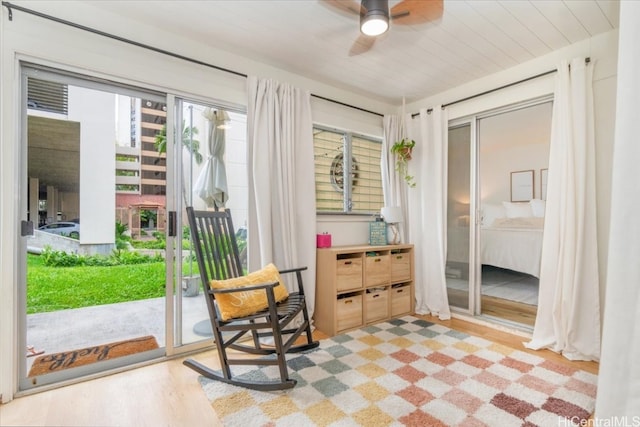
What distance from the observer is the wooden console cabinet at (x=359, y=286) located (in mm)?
2842

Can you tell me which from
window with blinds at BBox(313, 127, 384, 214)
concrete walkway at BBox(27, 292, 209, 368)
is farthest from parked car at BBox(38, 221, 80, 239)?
window with blinds at BBox(313, 127, 384, 214)

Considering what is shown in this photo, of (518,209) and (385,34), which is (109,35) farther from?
(518,209)

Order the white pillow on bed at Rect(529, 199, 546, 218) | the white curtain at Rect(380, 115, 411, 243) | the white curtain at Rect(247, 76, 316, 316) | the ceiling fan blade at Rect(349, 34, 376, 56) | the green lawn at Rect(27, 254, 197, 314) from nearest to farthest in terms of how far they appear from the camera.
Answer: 1. the green lawn at Rect(27, 254, 197, 314)
2. the ceiling fan blade at Rect(349, 34, 376, 56)
3. the white curtain at Rect(247, 76, 316, 316)
4. the white pillow on bed at Rect(529, 199, 546, 218)
5. the white curtain at Rect(380, 115, 411, 243)

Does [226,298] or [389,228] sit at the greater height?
[389,228]

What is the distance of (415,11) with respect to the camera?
1.76 m

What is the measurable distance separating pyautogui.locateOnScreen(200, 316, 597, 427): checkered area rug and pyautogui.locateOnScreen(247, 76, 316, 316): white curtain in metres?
0.82

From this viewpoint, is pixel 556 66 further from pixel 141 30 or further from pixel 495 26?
pixel 141 30

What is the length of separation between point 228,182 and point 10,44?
1509 millimetres

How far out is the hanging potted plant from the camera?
3498 mm

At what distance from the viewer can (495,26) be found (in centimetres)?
228

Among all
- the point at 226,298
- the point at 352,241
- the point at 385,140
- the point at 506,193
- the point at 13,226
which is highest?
the point at 385,140

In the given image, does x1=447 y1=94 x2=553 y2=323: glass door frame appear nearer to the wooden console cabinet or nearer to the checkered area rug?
the wooden console cabinet

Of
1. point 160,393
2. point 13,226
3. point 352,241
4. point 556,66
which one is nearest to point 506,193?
point 556,66

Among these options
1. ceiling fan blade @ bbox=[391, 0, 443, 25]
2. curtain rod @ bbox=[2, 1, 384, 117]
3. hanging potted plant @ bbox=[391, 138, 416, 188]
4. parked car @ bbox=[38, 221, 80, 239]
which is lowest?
parked car @ bbox=[38, 221, 80, 239]
